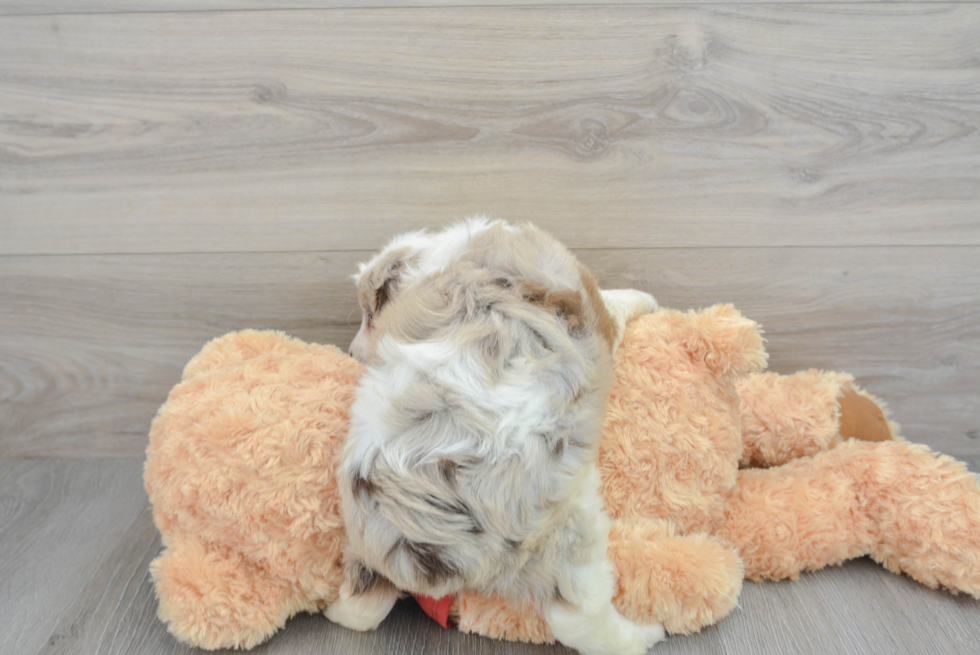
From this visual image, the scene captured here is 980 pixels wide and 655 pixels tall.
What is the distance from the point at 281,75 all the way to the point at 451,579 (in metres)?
0.84

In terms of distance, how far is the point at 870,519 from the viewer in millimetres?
1014

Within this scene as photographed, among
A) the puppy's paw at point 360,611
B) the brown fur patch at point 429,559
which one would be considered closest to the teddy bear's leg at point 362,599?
the puppy's paw at point 360,611

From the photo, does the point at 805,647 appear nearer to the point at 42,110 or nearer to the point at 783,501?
the point at 783,501

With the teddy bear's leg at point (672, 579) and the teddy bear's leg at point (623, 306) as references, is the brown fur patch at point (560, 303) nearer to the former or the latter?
the teddy bear's leg at point (623, 306)

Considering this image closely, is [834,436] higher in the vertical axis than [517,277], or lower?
lower

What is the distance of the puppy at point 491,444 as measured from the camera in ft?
2.52

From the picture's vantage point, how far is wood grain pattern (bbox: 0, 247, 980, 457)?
3.95 ft

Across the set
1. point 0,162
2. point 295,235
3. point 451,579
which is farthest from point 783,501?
point 0,162

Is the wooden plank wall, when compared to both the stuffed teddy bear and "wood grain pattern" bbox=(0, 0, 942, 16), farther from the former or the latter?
the stuffed teddy bear

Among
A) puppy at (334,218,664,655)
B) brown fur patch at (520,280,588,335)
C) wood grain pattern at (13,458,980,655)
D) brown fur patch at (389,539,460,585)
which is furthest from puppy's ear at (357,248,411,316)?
wood grain pattern at (13,458,980,655)

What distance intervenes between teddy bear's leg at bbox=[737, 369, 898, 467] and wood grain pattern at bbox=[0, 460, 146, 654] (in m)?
1.07

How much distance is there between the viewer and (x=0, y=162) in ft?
3.92

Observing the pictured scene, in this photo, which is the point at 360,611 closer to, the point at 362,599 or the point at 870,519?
the point at 362,599

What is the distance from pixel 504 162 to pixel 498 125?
6 cm
